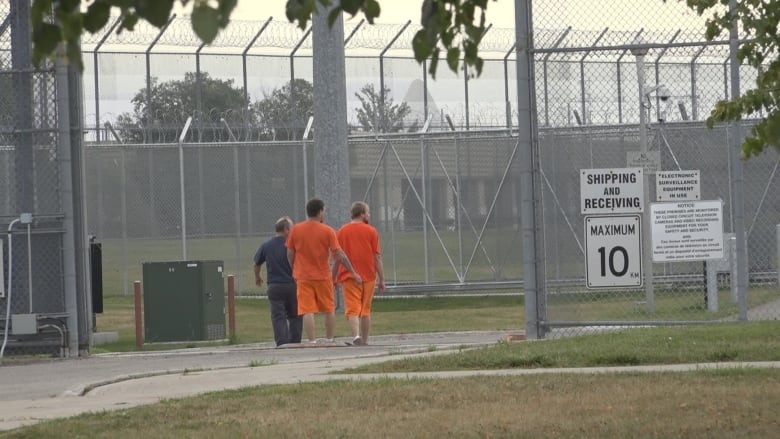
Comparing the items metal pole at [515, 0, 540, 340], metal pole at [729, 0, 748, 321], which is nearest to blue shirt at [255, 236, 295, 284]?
metal pole at [515, 0, 540, 340]

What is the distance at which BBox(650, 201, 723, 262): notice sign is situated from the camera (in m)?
13.2

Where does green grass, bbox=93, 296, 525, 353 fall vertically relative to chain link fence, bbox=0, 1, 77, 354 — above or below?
below

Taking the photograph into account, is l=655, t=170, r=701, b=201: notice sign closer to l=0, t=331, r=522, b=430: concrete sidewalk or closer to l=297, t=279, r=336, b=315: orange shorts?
l=0, t=331, r=522, b=430: concrete sidewalk

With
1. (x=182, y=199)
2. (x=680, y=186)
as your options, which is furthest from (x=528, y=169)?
(x=182, y=199)

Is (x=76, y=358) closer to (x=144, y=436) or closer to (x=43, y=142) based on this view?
(x=43, y=142)

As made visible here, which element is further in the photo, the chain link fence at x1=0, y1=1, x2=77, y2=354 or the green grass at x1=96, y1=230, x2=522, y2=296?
the green grass at x1=96, y1=230, x2=522, y2=296

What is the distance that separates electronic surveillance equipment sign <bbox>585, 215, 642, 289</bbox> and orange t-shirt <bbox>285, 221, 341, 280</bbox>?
280cm

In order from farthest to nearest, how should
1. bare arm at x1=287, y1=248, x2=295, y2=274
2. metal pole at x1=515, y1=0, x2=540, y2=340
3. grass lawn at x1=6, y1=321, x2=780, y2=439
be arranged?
bare arm at x1=287, y1=248, x2=295, y2=274, metal pole at x1=515, y1=0, x2=540, y2=340, grass lawn at x1=6, y1=321, x2=780, y2=439

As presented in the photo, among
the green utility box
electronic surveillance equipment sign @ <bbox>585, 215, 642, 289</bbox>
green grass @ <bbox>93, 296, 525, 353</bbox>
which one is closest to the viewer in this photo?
electronic surveillance equipment sign @ <bbox>585, 215, 642, 289</bbox>

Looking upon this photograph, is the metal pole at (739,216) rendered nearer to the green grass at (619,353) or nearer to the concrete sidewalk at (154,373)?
the green grass at (619,353)

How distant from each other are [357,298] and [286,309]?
1157 millimetres

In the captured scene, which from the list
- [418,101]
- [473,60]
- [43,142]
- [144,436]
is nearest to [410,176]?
[418,101]

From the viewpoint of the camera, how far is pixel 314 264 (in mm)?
14773

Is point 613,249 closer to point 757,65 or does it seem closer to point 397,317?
point 757,65
